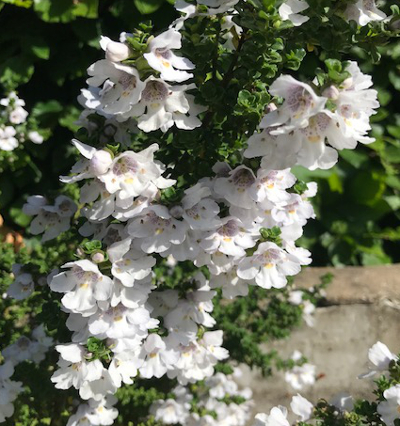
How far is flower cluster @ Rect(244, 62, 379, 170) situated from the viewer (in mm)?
1085

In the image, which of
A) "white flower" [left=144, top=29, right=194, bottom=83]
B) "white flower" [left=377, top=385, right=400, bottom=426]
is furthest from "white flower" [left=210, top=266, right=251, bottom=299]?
"white flower" [left=144, top=29, right=194, bottom=83]

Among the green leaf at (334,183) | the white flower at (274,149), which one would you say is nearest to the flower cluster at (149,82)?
the white flower at (274,149)

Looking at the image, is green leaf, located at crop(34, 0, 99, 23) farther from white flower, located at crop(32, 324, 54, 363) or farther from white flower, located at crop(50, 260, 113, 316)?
white flower, located at crop(50, 260, 113, 316)

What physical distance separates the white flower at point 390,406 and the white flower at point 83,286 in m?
0.69

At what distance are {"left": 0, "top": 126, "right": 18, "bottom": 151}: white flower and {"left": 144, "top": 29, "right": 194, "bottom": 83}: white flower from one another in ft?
5.51

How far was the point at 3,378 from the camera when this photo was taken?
1740 millimetres

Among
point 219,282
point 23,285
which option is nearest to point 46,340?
point 23,285

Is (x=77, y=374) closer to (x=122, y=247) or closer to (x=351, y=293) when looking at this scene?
(x=122, y=247)

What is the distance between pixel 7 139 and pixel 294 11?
1899 millimetres

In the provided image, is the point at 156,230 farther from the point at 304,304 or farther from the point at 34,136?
the point at 34,136

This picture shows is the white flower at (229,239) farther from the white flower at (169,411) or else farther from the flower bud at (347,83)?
the white flower at (169,411)

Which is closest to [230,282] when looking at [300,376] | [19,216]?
[300,376]

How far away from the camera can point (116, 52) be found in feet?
3.94

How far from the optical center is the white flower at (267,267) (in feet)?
4.61
